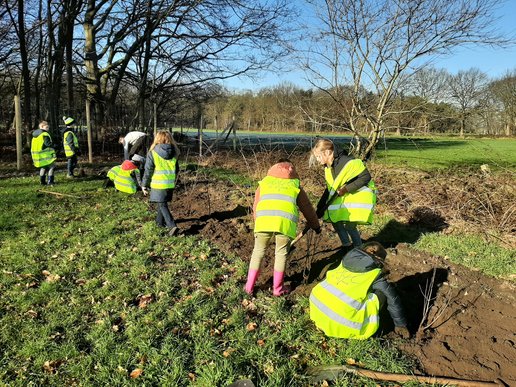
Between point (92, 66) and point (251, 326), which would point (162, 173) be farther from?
point (92, 66)

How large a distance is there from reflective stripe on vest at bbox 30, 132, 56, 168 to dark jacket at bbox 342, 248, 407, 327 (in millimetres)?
8528

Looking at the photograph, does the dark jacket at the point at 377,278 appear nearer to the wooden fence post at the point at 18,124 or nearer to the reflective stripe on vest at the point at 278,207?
the reflective stripe on vest at the point at 278,207

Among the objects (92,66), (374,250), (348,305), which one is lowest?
(348,305)

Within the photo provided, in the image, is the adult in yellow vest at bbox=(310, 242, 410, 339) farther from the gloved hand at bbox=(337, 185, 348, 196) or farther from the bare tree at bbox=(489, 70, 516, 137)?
the bare tree at bbox=(489, 70, 516, 137)

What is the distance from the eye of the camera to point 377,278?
3377mm

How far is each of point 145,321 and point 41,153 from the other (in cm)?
735

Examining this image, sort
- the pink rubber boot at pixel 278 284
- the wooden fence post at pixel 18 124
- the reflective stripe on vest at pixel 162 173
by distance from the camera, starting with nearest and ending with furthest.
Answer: the pink rubber boot at pixel 278 284 → the reflective stripe on vest at pixel 162 173 → the wooden fence post at pixel 18 124

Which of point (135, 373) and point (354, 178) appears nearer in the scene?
point (135, 373)

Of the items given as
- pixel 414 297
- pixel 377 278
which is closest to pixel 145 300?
pixel 377 278

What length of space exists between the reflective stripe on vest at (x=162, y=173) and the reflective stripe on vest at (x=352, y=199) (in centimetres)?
264

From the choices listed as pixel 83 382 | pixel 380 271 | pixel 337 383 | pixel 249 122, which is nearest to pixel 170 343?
pixel 83 382

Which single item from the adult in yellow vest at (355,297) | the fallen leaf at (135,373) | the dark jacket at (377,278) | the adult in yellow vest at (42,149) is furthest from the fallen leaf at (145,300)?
the adult in yellow vest at (42,149)

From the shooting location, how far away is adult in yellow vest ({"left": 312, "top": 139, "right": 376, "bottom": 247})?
15.3 ft

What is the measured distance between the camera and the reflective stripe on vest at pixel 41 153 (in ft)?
30.3
